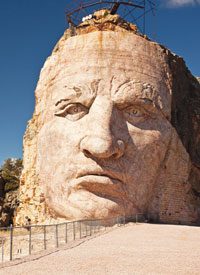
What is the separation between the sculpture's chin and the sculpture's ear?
5.47ft

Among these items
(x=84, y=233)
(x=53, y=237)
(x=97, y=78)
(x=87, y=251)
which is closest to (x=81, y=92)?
(x=97, y=78)

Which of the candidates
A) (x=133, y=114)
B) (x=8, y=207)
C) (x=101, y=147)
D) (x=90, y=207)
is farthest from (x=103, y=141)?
(x=8, y=207)

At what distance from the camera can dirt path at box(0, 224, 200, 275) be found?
6.52 meters

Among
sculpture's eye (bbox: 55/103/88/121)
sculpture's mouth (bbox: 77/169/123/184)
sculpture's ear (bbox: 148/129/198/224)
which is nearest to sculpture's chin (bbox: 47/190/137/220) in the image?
sculpture's mouth (bbox: 77/169/123/184)

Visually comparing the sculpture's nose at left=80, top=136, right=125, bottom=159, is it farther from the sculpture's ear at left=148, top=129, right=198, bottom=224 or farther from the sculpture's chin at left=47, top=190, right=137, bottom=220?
the sculpture's ear at left=148, top=129, right=198, bottom=224

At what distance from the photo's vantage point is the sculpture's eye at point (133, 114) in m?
15.4

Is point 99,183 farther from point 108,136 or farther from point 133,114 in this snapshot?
point 133,114

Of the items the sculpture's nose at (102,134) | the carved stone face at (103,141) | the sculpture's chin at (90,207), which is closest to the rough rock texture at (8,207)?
the carved stone face at (103,141)

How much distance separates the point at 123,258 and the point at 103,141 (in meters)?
6.96

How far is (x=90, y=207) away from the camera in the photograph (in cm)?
1409

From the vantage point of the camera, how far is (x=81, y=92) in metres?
15.2

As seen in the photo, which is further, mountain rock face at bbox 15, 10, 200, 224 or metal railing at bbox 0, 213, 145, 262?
mountain rock face at bbox 15, 10, 200, 224

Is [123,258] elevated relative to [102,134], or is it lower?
lower

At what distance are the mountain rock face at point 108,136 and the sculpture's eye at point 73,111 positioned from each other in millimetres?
37
